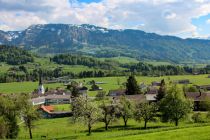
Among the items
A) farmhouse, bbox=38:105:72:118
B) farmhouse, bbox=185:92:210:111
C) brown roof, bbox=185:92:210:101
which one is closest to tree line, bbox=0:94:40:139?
farmhouse, bbox=38:105:72:118

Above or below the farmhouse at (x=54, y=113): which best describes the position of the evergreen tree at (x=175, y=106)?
above

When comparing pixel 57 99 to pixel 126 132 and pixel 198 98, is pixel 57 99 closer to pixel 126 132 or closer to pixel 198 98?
pixel 198 98

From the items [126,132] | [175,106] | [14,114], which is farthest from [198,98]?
→ [14,114]

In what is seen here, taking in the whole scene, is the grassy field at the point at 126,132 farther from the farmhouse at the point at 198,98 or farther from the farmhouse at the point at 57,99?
the farmhouse at the point at 57,99

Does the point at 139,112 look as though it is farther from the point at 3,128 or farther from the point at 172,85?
the point at 3,128

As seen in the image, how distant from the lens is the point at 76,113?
271ft

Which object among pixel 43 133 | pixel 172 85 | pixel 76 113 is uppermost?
pixel 172 85

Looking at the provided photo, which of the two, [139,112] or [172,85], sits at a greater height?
[172,85]

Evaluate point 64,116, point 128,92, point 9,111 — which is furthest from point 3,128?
point 128,92

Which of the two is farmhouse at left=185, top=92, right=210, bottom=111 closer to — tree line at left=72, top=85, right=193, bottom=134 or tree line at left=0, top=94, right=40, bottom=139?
tree line at left=72, top=85, right=193, bottom=134

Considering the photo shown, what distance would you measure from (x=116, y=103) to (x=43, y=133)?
20.9 meters

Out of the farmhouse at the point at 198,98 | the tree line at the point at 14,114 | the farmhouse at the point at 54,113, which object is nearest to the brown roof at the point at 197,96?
the farmhouse at the point at 198,98

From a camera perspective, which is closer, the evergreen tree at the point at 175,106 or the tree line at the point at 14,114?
the tree line at the point at 14,114

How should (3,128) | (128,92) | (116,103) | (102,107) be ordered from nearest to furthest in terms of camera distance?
(3,128) → (102,107) → (116,103) → (128,92)
